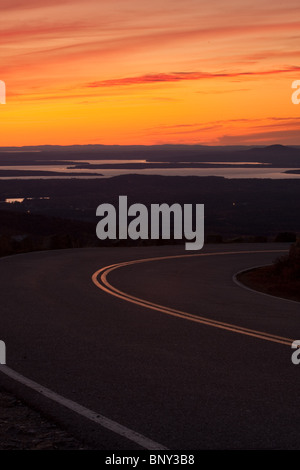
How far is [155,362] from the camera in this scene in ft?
29.0

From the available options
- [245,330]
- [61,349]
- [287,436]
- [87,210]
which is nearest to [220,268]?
[245,330]

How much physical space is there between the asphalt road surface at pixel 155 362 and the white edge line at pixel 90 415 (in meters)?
0.02

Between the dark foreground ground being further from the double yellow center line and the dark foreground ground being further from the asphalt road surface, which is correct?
the double yellow center line

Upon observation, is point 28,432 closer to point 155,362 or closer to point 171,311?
point 155,362

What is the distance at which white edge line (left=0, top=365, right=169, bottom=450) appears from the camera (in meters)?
5.86

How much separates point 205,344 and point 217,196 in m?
189

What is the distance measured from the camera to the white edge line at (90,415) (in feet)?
19.2

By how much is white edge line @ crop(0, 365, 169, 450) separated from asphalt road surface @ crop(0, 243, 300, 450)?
0.05 feet

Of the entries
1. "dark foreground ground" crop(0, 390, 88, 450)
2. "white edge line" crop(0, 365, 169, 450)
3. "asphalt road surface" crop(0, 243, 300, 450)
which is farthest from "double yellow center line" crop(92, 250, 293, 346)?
"dark foreground ground" crop(0, 390, 88, 450)

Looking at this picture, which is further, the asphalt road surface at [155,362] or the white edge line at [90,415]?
the asphalt road surface at [155,362]

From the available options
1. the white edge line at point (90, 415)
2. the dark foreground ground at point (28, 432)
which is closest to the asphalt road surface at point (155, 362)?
the white edge line at point (90, 415)

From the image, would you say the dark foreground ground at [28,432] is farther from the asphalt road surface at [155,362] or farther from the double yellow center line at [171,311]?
the double yellow center line at [171,311]
